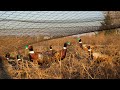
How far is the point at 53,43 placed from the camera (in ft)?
19.9

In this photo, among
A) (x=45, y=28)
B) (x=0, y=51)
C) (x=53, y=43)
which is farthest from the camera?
(x=53, y=43)

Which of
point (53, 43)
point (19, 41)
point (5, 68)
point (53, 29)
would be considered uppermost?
point (53, 29)

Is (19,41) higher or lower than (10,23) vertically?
lower

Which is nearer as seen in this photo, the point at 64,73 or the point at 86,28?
the point at 64,73

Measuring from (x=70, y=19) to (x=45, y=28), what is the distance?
45cm

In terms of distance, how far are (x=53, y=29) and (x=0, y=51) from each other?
1.11 m

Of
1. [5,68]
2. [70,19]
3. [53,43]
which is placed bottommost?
[53,43]

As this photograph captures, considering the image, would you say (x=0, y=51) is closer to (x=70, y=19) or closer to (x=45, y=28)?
(x=45, y=28)
